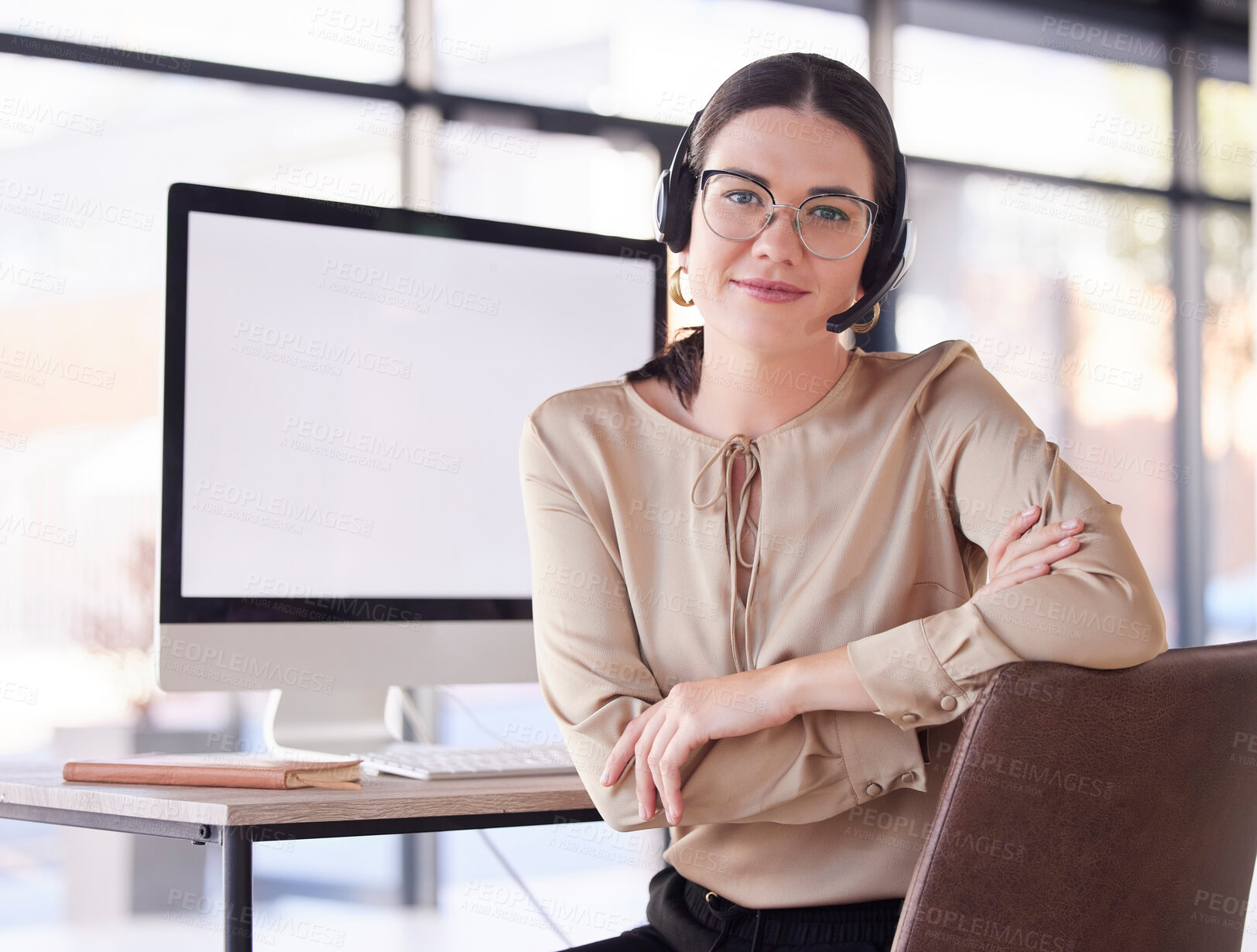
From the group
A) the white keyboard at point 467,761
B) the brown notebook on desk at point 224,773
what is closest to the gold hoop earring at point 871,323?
the white keyboard at point 467,761

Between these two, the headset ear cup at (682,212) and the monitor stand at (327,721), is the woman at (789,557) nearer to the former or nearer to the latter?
the headset ear cup at (682,212)

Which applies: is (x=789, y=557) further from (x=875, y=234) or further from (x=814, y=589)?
(x=875, y=234)

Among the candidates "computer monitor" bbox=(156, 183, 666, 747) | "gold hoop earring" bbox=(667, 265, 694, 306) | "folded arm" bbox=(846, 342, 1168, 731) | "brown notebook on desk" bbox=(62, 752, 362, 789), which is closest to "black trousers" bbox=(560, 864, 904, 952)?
"folded arm" bbox=(846, 342, 1168, 731)

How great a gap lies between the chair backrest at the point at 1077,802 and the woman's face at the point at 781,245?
572mm

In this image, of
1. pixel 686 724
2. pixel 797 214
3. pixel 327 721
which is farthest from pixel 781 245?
pixel 327 721

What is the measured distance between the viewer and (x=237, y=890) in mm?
1107

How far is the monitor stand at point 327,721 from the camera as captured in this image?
1587 mm

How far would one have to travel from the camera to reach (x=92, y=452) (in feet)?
10.2

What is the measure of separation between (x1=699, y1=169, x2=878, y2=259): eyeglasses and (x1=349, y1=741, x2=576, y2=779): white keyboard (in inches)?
27.0

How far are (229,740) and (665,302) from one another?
1.96 m

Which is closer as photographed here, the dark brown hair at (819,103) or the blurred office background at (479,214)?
the dark brown hair at (819,103)

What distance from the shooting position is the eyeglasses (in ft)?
4.25

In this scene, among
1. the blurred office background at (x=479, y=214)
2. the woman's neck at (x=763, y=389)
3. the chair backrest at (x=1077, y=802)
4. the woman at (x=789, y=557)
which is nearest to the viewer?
the chair backrest at (x=1077, y=802)

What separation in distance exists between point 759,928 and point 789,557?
15.9 inches
